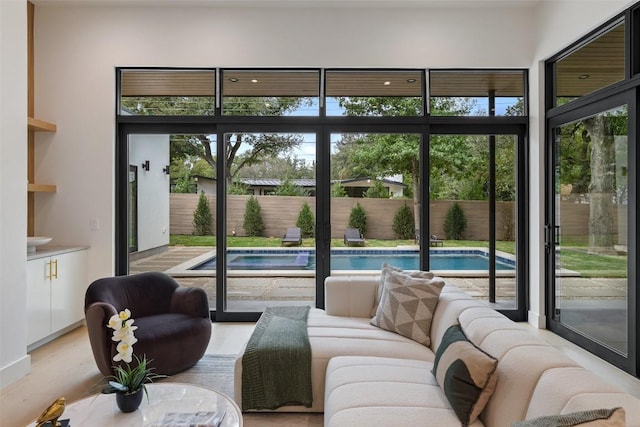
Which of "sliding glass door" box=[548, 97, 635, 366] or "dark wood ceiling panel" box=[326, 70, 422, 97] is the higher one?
"dark wood ceiling panel" box=[326, 70, 422, 97]

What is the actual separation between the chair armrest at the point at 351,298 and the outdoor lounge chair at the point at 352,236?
128 centimetres

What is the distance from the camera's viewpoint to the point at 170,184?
14.9 feet

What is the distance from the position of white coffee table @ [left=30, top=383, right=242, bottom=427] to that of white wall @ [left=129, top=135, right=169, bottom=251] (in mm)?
2850

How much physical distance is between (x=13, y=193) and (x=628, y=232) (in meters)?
4.95

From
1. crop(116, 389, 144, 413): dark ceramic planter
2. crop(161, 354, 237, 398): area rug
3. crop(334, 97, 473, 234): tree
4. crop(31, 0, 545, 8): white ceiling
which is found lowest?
crop(161, 354, 237, 398): area rug

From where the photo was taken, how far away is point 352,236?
14.8 feet

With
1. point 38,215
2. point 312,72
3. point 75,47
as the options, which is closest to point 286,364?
point 312,72

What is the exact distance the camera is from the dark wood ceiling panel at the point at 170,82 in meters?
4.46

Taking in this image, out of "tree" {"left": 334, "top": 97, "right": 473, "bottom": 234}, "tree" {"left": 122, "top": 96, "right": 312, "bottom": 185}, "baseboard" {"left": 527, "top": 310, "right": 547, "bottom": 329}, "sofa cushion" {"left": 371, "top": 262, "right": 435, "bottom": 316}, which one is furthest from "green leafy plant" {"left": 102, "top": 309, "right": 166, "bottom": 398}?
"baseboard" {"left": 527, "top": 310, "right": 547, "bottom": 329}

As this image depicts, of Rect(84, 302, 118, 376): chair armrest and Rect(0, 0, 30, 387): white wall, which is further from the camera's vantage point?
Rect(0, 0, 30, 387): white wall

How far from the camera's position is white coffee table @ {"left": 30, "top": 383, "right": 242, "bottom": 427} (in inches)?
67.1

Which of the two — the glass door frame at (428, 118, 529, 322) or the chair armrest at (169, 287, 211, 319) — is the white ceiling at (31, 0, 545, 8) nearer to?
the glass door frame at (428, 118, 529, 322)

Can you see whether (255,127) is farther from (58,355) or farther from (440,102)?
(58,355)

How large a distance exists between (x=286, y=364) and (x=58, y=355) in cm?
249
